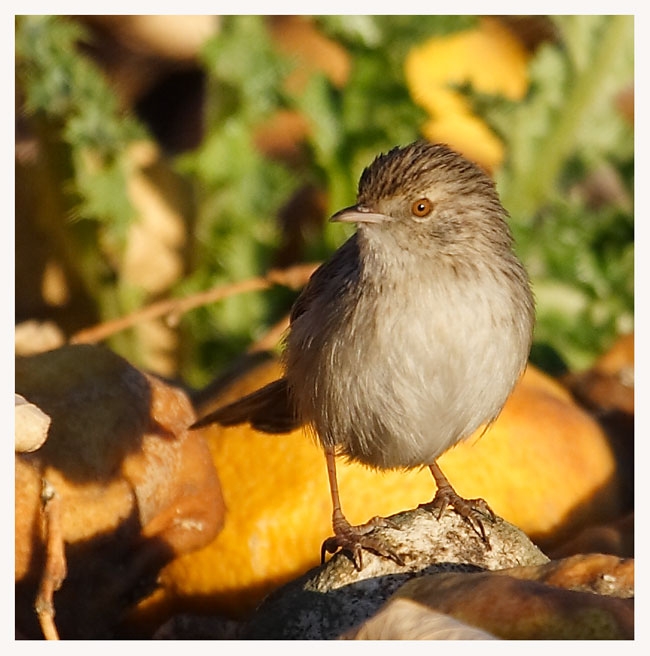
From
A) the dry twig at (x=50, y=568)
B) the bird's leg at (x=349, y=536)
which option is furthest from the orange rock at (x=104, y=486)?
the bird's leg at (x=349, y=536)

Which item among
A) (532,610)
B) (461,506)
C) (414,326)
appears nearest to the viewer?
(532,610)

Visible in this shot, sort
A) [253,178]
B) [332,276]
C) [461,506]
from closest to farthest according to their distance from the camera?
[461,506]
[332,276]
[253,178]

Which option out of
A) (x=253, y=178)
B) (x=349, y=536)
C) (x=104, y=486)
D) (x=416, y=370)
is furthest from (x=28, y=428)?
(x=253, y=178)

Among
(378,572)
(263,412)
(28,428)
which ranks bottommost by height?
(378,572)

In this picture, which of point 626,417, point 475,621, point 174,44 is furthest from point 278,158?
point 475,621

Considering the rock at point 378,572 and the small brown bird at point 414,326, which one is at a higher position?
the small brown bird at point 414,326

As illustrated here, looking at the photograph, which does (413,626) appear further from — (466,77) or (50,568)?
(466,77)

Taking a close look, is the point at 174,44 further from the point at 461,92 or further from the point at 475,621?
the point at 475,621

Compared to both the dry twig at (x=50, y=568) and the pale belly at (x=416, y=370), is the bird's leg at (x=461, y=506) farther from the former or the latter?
the dry twig at (x=50, y=568)

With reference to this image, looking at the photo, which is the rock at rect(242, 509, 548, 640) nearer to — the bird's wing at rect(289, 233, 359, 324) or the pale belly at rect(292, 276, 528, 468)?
the pale belly at rect(292, 276, 528, 468)
